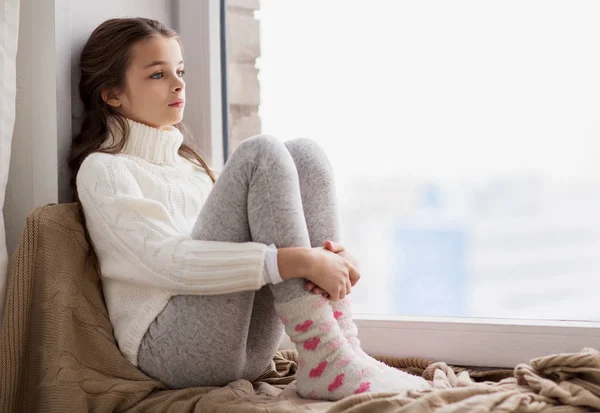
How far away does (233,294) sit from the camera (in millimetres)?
1355

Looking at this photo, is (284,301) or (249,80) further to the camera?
(249,80)

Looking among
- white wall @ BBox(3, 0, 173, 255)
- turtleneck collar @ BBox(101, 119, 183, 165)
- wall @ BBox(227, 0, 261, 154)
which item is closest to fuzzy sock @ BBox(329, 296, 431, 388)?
turtleneck collar @ BBox(101, 119, 183, 165)

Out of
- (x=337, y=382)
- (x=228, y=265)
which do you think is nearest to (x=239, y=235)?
(x=228, y=265)

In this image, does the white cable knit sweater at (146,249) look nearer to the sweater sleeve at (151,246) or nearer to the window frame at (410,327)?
the sweater sleeve at (151,246)

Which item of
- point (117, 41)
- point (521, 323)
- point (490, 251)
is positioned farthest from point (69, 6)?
point (521, 323)

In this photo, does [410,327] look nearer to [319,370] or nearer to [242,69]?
[319,370]

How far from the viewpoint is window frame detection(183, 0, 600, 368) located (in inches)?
63.5

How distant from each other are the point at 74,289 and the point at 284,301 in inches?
17.0

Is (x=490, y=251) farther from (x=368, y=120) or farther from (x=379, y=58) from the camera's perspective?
(x=379, y=58)

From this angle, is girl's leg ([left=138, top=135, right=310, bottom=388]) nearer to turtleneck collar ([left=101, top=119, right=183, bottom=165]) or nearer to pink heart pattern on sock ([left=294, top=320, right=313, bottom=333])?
pink heart pattern on sock ([left=294, top=320, right=313, bottom=333])

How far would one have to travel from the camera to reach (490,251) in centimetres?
170

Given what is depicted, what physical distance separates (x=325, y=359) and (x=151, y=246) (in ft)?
1.31

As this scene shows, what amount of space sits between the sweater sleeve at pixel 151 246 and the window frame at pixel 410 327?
558mm

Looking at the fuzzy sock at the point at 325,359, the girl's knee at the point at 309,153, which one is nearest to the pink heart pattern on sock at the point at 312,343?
the fuzzy sock at the point at 325,359
